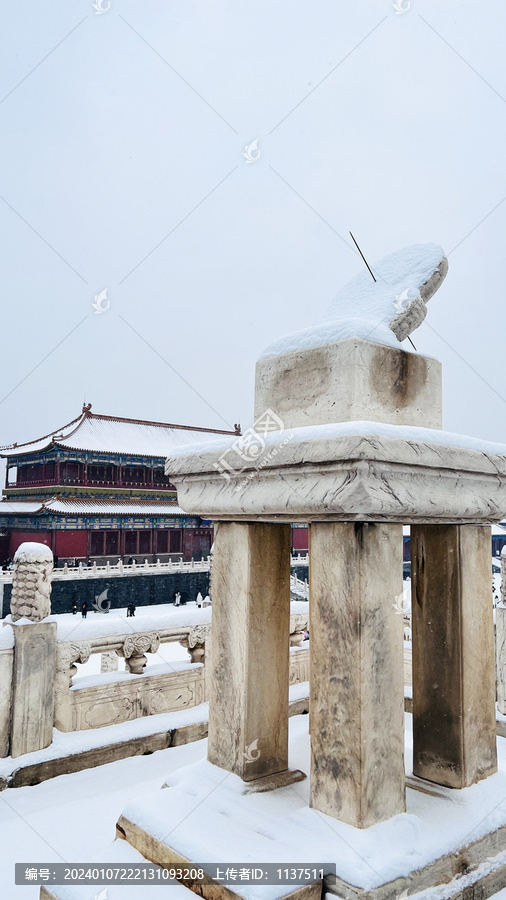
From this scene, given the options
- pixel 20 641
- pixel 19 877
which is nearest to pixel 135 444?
pixel 20 641

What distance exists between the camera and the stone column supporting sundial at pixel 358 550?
6.91 ft

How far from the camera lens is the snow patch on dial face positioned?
98.9 inches

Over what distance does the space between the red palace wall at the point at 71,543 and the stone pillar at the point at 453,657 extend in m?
23.4

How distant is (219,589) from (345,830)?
108 centimetres

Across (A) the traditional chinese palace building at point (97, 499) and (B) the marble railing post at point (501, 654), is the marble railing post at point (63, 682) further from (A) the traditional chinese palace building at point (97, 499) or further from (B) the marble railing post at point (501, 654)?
(A) the traditional chinese palace building at point (97, 499)

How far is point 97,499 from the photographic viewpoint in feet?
84.9

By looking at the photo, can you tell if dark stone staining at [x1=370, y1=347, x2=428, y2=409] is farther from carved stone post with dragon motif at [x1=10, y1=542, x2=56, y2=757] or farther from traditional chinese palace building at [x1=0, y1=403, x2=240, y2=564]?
traditional chinese palace building at [x1=0, y1=403, x2=240, y2=564]

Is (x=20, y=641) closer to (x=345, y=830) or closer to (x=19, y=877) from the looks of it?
(x=19, y=877)

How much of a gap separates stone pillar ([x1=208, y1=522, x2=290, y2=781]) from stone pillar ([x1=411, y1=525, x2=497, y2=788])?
0.63 m

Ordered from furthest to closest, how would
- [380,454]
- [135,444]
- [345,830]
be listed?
1. [135,444]
2. [345,830]
3. [380,454]

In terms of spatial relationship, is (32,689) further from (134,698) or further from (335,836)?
(335,836)

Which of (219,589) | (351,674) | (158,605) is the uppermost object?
(219,589)

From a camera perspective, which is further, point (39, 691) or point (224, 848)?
point (39, 691)

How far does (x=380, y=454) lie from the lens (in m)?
1.97
